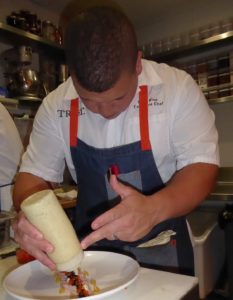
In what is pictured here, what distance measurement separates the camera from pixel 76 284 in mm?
694

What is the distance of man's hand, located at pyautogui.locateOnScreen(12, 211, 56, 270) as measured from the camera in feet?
2.17

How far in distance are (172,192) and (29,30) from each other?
6.96 ft

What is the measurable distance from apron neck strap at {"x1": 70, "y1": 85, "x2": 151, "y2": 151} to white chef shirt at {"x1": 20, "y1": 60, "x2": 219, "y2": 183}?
16 mm

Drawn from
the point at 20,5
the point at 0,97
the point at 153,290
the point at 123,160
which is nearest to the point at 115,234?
the point at 153,290

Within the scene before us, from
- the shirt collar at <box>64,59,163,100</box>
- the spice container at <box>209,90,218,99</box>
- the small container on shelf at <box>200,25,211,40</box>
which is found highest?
the small container on shelf at <box>200,25,211,40</box>

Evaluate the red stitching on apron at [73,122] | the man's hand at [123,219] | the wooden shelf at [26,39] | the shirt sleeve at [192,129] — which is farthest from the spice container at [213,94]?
the man's hand at [123,219]

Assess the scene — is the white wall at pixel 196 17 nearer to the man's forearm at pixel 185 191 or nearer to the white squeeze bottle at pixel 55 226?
the man's forearm at pixel 185 191

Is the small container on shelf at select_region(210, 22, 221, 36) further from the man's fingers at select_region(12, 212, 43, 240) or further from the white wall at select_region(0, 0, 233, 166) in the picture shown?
the man's fingers at select_region(12, 212, 43, 240)

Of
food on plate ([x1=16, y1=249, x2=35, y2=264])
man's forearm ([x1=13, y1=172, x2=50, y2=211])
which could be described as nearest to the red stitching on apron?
man's forearm ([x1=13, y1=172, x2=50, y2=211])

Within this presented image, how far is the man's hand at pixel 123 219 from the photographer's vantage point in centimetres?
68

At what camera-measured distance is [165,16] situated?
305 centimetres

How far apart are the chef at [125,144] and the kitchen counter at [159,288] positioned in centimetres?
11

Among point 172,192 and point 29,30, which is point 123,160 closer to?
point 172,192

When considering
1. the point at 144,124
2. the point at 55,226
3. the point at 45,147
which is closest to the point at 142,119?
the point at 144,124
